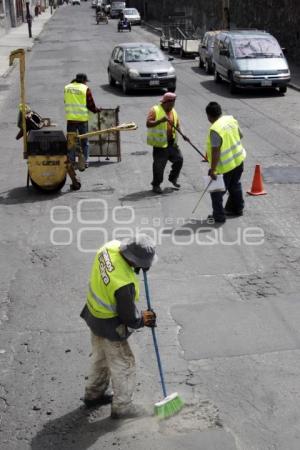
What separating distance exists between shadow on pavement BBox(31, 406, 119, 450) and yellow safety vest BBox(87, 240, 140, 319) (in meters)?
0.97

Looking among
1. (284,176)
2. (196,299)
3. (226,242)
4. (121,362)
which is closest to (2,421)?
(121,362)

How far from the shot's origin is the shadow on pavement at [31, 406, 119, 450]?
18.3 feet

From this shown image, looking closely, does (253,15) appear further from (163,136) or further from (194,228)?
(194,228)

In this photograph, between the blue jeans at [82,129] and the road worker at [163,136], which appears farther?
the blue jeans at [82,129]

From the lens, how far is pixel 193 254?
31.8ft

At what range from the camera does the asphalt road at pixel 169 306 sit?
5.80 m

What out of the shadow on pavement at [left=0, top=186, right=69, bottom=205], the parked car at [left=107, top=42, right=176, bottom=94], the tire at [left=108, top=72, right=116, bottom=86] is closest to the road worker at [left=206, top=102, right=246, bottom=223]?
the shadow on pavement at [left=0, top=186, right=69, bottom=205]

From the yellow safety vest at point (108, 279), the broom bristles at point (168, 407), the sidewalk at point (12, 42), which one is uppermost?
the yellow safety vest at point (108, 279)

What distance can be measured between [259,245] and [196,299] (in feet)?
6.90

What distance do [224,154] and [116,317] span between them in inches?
216

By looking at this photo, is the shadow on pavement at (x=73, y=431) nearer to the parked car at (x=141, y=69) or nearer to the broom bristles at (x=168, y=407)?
the broom bristles at (x=168, y=407)

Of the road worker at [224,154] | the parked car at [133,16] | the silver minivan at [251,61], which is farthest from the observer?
the parked car at [133,16]

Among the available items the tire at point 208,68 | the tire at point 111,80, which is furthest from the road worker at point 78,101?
the tire at point 208,68

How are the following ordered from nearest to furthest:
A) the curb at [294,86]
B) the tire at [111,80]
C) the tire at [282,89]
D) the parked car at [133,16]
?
the tire at [282,89] < the curb at [294,86] < the tire at [111,80] < the parked car at [133,16]
